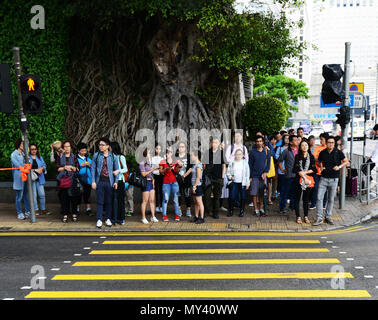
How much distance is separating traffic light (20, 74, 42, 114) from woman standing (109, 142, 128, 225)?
1.87 metres

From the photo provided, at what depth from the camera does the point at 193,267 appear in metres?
6.63

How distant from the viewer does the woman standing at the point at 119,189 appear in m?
9.48

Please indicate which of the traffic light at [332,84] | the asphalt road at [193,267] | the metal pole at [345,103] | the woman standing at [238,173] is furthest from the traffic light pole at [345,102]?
the woman standing at [238,173]

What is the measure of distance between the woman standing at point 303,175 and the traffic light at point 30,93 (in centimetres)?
587

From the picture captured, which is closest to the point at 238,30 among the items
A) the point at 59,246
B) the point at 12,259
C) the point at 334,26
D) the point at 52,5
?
the point at 52,5

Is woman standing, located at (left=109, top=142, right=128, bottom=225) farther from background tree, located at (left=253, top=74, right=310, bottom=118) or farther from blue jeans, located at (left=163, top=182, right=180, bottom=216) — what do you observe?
background tree, located at (left=253, top=74, right=310, bottom=118)

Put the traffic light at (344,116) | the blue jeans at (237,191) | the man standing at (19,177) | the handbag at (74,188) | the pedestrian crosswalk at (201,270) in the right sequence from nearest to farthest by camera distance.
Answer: the pedestrian crosswalk at (201,270)
the handbag at (74,188)
the man standing at (19,177)
the blue jeans at (237,191)
the traffic light at (344,116)

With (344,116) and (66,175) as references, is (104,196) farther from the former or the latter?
(344,116)

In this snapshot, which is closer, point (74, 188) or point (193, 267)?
point (193, 267)

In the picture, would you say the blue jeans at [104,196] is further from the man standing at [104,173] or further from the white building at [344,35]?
the white building at [344,35]

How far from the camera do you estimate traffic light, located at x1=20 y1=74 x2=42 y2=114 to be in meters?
9.45

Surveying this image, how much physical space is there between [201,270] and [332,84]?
652cm

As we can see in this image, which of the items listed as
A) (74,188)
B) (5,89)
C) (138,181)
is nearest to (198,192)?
(138,181)
